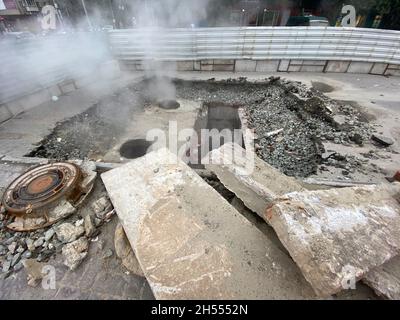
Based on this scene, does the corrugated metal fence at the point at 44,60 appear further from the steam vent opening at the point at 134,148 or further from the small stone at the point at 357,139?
the small stone at the point at 357,139

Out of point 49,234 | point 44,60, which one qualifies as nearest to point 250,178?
point 49,234

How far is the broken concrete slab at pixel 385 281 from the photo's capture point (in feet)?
5.13

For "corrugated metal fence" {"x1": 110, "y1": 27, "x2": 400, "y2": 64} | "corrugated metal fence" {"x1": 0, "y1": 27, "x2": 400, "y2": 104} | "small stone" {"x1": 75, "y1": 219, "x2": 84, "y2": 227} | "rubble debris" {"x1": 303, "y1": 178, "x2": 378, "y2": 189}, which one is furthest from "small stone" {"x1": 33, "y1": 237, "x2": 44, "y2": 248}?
"corrugated metal fence" {"x1": 110, "y1": 27, "x2": 400, "y2": 64}

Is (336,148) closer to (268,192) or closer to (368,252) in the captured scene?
(268,192)

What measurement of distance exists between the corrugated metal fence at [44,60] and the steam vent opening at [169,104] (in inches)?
146

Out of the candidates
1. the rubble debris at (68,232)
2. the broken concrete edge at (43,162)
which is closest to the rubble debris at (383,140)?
the broken concrete edge at (43,162)

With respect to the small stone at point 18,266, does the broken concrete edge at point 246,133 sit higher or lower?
lower

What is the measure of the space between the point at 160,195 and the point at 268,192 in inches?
57.4

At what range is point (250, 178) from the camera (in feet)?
9.27

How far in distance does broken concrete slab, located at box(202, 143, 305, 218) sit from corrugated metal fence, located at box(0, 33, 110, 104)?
6419 mm

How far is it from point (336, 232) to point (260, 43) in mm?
8756

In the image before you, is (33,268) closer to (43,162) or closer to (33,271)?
(33,271)

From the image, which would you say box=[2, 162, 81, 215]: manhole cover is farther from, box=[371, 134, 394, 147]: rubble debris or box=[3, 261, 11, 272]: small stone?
box=[371, 134, 394, 147]: rubble debris

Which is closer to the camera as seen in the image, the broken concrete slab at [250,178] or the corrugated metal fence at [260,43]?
the broken concrete slab at [250,178]
